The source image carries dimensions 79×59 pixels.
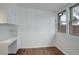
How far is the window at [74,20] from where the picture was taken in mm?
3185

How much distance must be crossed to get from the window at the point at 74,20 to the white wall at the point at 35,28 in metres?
1.76

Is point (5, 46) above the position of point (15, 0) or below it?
below

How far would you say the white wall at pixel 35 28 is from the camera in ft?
16.7

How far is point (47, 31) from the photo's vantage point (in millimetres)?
5469

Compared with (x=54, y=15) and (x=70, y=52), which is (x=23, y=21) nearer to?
(x=54, y=15)

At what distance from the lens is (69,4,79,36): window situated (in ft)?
10.4

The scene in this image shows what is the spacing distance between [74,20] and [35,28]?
7.69 ft

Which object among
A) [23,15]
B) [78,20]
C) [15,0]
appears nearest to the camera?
[15,0]

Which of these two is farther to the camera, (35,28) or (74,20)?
(35,28)

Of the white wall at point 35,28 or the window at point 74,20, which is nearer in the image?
the window at point 74,20

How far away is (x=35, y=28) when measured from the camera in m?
5.34

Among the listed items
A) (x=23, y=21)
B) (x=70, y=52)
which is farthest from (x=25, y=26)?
(x=70, y=52)
